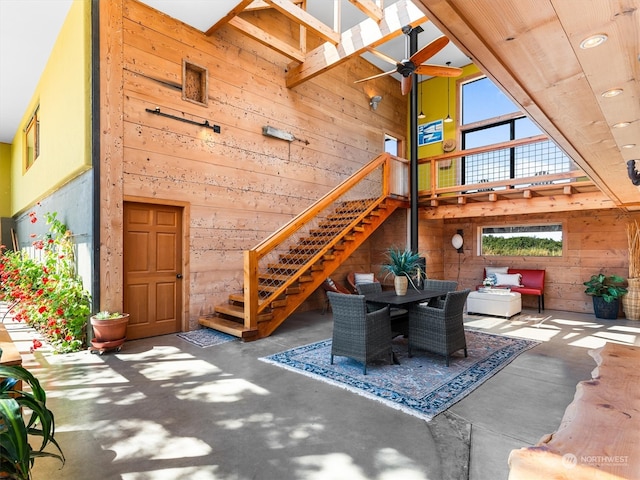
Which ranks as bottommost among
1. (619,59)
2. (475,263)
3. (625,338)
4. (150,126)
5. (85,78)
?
(625,338)

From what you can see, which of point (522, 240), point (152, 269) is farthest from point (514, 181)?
point (152, 269)

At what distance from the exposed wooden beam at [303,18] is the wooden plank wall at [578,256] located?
460 cm

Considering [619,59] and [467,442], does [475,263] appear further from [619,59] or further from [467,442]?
[619,59]

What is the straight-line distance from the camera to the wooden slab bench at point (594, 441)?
962 millimetres

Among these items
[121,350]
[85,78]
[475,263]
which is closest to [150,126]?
[85,78]

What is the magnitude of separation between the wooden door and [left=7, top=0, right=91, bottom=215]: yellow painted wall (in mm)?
1056

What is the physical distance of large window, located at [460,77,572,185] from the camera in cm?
786

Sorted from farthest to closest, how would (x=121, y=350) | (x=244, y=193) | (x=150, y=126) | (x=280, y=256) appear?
(x=280, y=256)
(x=244, y=193)
(x=150, y=126)
(x=121, y=350)

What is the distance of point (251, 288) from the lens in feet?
16.1

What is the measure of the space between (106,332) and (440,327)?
400 centimetres

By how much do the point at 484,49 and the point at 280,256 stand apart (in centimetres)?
595

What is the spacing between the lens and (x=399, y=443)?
2400 millimetres

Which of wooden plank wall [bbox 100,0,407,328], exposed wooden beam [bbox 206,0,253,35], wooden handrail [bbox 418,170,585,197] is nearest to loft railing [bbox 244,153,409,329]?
wooden plank wall [bbox 100,0,407,328]

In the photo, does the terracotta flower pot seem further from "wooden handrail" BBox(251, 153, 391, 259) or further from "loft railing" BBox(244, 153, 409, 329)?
"wooden handrail" BBox(251, 153, 391, 259)
